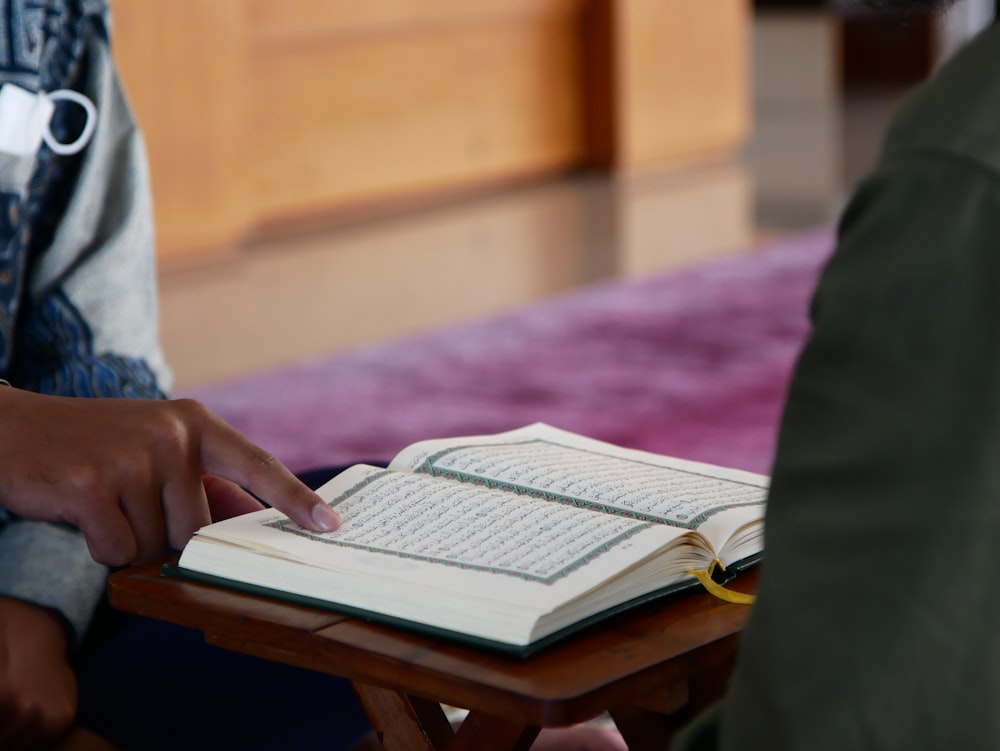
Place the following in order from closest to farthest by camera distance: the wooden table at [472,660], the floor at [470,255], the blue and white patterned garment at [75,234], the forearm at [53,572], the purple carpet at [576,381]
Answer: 1. the wooden table at [472,660]
2. the forearm at [53,572]
3. the blue and white patterned garment at [75,234]
4. the purple carpet at [576,381]
5. the floor at [470,255]

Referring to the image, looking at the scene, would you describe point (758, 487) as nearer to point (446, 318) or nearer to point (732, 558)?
point (732, 558)

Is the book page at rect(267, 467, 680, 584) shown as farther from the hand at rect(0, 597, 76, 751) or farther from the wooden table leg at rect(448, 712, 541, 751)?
the hand at rect(0, 597, 76, 751)

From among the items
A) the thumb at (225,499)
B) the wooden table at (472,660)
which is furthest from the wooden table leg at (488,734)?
the thumb at (225,499)

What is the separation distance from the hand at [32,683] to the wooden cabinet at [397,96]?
2964mm

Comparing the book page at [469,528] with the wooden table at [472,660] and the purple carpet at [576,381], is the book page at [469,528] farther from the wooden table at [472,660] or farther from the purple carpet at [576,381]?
the purple carpet at [576,381]

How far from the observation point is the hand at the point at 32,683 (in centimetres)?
84

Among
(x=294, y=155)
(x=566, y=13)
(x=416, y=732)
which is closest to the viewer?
(x=416, y=732)

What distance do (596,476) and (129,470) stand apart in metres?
0.23

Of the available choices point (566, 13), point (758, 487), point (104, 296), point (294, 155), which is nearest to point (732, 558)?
point (758, 487)

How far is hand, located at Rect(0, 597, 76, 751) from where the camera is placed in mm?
835

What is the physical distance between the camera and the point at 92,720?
914 mm

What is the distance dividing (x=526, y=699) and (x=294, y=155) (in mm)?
3903

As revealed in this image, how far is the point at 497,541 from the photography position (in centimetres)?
71

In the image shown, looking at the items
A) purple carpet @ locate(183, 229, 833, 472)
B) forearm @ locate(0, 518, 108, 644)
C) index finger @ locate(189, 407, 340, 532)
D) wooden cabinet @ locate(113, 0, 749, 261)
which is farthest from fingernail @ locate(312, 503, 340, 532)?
wooden cabinet @ locate(113, 0, 749, 261)
